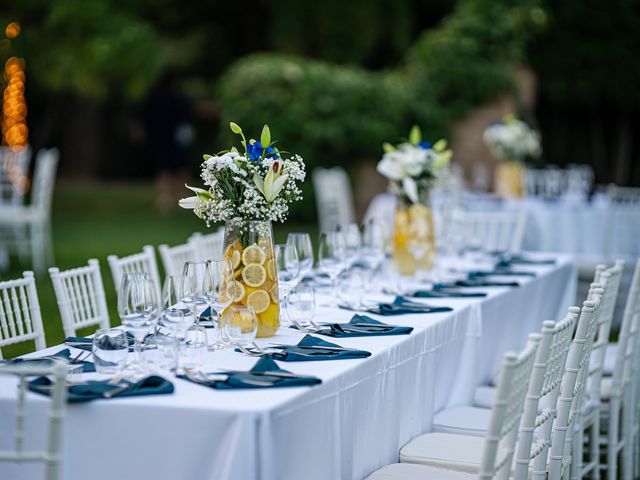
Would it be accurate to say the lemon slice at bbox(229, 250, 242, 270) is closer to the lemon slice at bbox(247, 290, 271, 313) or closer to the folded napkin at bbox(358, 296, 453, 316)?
the lemon slice at bbox(247, 290, 271, 313)

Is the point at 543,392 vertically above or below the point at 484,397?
above

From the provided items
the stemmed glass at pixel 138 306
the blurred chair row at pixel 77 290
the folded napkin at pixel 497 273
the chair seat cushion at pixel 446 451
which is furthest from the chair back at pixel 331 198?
the stemmed glass at pixel 138 306

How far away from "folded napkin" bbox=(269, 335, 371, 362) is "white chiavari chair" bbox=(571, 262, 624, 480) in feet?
3.43

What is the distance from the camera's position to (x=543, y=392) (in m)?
2.94

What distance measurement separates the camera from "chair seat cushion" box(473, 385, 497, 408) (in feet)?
13.9

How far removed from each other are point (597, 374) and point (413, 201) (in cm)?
125

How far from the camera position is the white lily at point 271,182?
3344 mm

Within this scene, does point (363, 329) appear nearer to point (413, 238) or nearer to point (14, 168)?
point (413, 238)

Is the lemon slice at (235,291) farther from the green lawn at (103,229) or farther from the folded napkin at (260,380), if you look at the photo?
the green lawn at (103,229)

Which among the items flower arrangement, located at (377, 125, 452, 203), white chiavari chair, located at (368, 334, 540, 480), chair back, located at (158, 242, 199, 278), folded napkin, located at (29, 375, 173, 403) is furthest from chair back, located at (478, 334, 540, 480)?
flower arrangement, located at (377, 125, 452, 203)

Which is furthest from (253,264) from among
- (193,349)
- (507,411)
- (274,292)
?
(507,411)

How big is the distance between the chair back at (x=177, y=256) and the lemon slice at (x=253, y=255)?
1.21m

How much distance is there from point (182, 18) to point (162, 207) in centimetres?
353

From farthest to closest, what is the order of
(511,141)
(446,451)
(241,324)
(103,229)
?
(103,229) → (511,141) → (446,451) → (241,324)
